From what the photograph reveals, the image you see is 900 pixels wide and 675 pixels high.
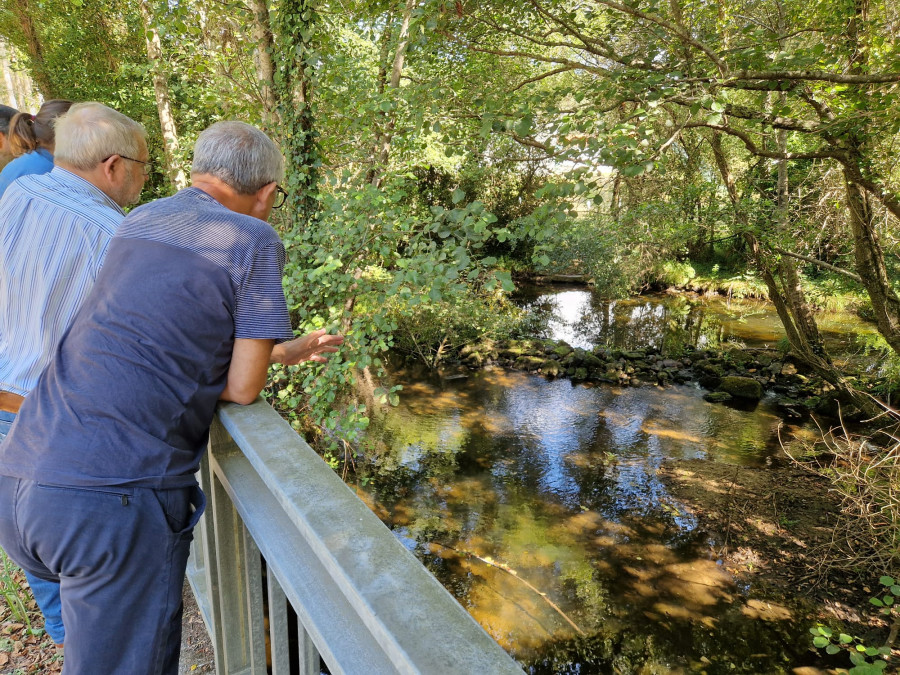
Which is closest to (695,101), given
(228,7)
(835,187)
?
(228,7)

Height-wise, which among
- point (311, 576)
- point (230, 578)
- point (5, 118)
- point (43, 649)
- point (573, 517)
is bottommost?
point (573, 517)

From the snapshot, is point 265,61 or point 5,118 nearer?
point 5,118

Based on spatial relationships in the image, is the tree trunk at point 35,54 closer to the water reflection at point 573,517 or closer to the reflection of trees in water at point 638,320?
the water reflection at point 573,517

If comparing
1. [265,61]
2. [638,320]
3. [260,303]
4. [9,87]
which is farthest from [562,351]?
[9,87]

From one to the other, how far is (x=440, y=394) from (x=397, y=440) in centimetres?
197

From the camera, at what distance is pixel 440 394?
33.0ft

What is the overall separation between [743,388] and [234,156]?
1092 centimetres

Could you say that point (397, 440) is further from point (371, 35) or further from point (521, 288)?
point (521, 288)

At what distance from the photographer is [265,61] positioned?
5824 millimetres

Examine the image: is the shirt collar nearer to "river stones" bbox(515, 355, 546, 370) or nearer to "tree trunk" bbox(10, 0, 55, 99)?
"river stones" bbox(515, 355, 546, 370)

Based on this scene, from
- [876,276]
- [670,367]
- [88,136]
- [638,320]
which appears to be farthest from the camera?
[638,320]

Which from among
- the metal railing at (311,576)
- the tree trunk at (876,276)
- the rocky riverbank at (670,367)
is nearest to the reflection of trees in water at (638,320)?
the rocky riverbank at (670,367)

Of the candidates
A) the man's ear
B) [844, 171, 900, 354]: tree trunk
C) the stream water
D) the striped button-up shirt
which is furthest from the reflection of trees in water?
the striped button-up shirt

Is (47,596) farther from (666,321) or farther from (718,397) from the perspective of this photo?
(666,321)
